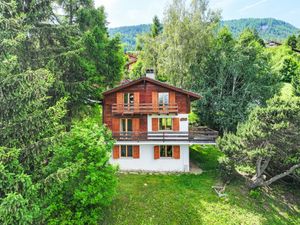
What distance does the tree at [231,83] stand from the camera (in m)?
25.6

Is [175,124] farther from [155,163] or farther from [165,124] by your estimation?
[155,163]

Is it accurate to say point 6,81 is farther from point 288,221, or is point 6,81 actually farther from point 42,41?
point 288,221

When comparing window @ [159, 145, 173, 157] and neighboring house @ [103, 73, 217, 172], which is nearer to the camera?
neighboring house @ [103, 73, 217, 172]

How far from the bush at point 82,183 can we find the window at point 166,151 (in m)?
7.77

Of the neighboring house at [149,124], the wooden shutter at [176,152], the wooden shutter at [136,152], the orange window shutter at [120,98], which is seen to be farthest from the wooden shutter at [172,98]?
the wooden shutter at [136,152]

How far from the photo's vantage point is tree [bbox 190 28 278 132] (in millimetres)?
25578

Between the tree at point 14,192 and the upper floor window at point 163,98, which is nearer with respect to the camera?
the tree at point 14,192

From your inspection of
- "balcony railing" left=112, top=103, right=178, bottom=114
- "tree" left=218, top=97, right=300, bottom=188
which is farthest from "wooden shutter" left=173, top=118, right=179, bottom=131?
"tree" left=218, top=97, right=300, bottom=188

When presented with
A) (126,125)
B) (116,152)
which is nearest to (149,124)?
(126,125)

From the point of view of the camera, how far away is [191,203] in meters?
15.9

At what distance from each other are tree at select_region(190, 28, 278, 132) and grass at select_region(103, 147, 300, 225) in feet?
28.5

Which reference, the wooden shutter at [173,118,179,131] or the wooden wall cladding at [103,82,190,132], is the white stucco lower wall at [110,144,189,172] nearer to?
the wooden shutter at [173,118,179,131]

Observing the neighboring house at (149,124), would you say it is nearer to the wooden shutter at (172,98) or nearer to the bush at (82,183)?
the wooden shutter at (172,98)

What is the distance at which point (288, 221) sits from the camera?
15.7 metres
